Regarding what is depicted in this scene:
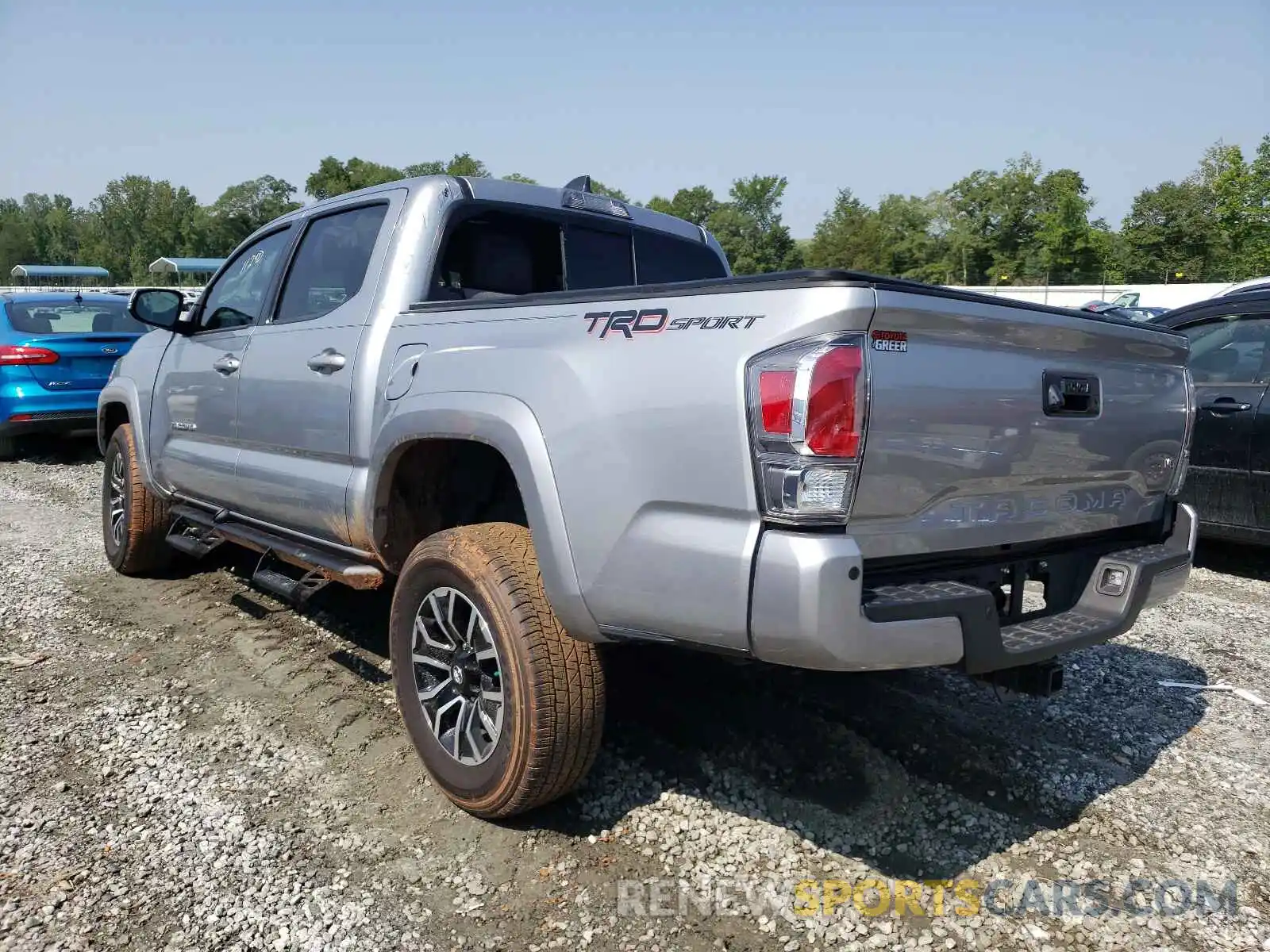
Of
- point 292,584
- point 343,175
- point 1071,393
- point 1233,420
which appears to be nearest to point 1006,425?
point 1071,393

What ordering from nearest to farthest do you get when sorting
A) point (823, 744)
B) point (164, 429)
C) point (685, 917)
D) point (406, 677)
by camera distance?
1. point (685, 917)
2. point (406, 677)
3. point (823, 744)
4. point (164, 429)

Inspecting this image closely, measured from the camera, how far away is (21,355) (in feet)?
30.6

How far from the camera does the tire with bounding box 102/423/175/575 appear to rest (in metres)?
5.34


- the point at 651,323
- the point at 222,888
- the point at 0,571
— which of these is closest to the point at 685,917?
the point at 222,888

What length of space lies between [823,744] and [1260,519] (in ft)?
12.4

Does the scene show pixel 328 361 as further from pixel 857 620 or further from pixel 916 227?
pixel 916 227

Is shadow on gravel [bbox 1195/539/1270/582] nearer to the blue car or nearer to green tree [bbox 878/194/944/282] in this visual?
the blue car

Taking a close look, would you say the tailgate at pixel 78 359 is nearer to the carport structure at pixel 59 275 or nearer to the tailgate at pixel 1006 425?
the tailgate at pixel 1006 425

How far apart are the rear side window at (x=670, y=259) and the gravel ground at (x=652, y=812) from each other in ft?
5.57

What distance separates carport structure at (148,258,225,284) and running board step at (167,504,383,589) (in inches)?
2637

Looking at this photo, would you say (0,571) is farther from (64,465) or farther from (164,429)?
(64,465)

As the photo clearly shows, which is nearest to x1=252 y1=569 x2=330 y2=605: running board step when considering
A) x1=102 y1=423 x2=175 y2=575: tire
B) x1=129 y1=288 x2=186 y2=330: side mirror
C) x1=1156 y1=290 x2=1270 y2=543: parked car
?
x1=129 y1=288 x2=186 y2=330: side mirror

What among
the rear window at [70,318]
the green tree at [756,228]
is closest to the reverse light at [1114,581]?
the rear window at [70,318]

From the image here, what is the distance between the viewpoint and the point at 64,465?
394 inches
